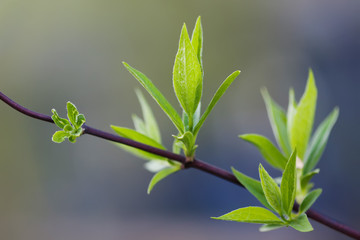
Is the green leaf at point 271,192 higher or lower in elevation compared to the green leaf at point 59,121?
lower

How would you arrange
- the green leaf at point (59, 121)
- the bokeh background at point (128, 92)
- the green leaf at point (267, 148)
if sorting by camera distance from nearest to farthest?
the green leaf at point (59, 121) < the green leaf at point (267, 148) < the bokeh background at point (128, 92)

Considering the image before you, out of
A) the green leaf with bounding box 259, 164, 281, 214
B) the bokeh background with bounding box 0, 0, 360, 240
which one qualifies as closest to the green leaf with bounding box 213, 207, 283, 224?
the green leaf with bounding box 259, 164, 281, 214

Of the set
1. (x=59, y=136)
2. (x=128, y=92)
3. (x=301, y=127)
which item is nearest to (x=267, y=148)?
(x=301, y=127)

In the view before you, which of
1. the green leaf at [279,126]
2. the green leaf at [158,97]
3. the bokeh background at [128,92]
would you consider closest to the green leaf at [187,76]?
the green leaf at [158,97]

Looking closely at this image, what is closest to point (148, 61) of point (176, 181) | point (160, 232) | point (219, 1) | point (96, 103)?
point (96, 103)

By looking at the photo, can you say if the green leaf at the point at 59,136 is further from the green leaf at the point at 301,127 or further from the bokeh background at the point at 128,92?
the bokeh background at the point at 128,92

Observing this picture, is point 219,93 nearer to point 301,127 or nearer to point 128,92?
point 301,127
